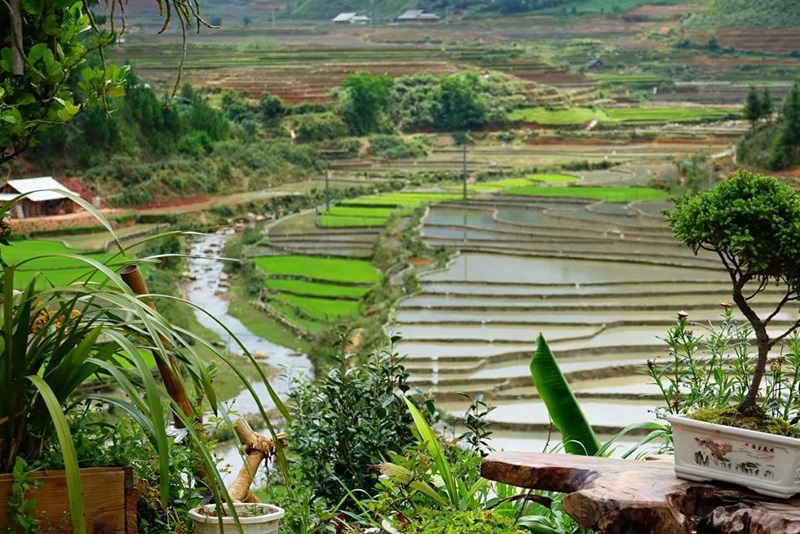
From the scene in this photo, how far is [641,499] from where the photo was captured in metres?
2.25

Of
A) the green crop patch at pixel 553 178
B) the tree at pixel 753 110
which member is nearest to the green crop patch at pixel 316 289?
the green crop patch at pixel 553 178

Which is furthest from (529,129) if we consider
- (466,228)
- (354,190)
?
(466,228)

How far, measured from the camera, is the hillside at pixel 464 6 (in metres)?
78.1

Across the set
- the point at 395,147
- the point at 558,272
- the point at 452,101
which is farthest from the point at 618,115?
the point at 558,272

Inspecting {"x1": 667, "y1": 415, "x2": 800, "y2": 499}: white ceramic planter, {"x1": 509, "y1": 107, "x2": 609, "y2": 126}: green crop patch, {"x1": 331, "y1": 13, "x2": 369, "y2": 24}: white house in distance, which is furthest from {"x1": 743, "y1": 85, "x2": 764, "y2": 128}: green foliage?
{"x1": 331, "y1": 13, "x2": 369, "y2": 24}: white house in distance

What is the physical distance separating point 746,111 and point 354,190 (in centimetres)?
1099

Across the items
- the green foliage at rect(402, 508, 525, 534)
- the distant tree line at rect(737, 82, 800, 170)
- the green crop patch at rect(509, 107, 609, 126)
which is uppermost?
the green foliage at rect(402, 508, 525, 534)

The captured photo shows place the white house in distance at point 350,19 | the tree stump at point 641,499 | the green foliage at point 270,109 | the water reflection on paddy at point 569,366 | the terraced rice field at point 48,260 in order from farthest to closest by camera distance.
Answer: the white house in distance at point 350,19
the green foliage at point 270,109
the terraced rice field at point 48,260
the water reflection on paddy at point 569,366
the tree stump at point 641,499

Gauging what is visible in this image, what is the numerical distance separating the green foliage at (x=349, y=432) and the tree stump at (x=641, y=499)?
31.6 inches

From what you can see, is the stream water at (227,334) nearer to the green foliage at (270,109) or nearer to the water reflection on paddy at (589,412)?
the water reflection on paddy at (589,412)

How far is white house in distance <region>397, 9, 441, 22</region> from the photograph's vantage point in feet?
266

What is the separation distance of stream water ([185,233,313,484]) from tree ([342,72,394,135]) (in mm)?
20299

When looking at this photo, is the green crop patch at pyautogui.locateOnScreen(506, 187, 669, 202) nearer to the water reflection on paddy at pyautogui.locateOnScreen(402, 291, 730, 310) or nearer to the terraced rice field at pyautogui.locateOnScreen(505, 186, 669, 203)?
the terraced rice field at pyautogui.locateOnScreen(505, 186, 669, 203)

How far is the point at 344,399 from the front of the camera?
329cm
